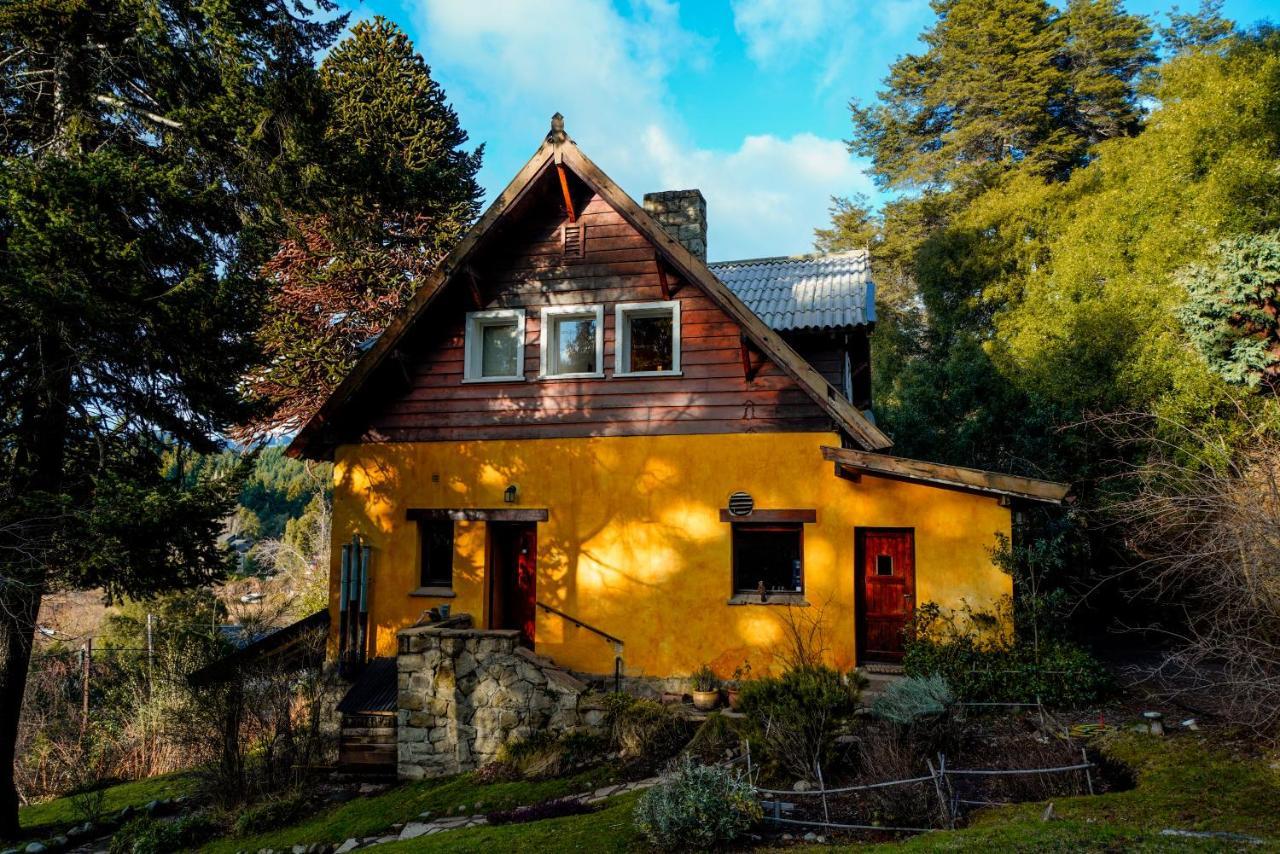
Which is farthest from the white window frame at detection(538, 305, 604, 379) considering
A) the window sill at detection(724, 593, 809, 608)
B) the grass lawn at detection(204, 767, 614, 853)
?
the grass lawn at detection(204, 767, 614, 853)

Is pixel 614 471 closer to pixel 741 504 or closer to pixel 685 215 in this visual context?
pixel 741 504

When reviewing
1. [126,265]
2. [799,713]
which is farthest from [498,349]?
[799,713]

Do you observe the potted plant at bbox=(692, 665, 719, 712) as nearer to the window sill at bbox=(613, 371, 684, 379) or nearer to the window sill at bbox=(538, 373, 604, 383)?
the window sill at bbox=(613, 371, 684, 379)

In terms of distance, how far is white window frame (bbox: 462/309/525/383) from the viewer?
1266 centimetres

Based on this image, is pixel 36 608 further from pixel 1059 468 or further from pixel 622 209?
pixel 1059 468

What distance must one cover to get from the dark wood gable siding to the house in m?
0.04

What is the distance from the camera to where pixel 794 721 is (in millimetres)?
8367

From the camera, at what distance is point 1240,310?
520 inches

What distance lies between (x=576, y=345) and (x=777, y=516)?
4465 mm

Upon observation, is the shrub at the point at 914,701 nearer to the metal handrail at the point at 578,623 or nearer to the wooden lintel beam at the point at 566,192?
the metal handrail at the point at 578,623

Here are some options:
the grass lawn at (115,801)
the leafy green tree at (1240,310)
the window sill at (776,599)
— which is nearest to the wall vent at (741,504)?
the window sill at (776,599)

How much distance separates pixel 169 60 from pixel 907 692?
1283 cm

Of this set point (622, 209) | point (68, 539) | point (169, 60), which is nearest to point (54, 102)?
point (169, 60)

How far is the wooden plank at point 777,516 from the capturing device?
1122 cm
